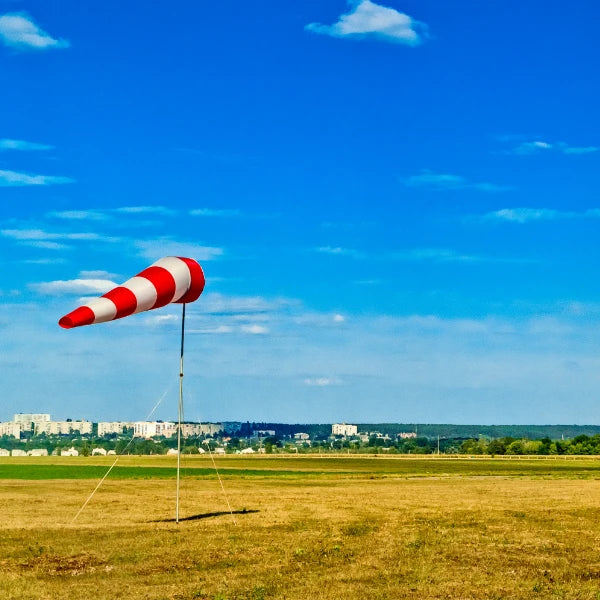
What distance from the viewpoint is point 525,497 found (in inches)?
1592

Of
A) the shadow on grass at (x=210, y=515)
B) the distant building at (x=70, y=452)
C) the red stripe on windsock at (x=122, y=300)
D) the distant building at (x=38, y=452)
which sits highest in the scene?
the red stripe on windsock at (x=122, y=300)

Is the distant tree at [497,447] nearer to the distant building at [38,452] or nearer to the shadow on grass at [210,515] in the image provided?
the distant building at [38,452]

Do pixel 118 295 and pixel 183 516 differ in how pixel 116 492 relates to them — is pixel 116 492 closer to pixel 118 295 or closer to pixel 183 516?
pixel 183 516

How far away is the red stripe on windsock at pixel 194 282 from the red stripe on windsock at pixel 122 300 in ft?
7.99

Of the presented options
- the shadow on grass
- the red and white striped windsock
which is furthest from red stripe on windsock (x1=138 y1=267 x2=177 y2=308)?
the shadow on grass

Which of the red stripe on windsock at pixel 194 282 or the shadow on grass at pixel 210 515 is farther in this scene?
the shadow on grass at pixel 210 515

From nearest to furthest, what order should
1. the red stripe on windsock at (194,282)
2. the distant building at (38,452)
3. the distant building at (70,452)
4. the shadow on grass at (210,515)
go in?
the red stripe on windsock at (194,282), the shadow on grass at (210,515), the distant building at (70,452), the distant building at (38,452)

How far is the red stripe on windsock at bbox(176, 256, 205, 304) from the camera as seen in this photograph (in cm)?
2427

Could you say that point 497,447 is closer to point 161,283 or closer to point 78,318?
point 161,283

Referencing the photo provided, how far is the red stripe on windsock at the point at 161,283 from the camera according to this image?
2289 centimetres

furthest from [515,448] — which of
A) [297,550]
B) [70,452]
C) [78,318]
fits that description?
[78,318]

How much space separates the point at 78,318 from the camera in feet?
67.8

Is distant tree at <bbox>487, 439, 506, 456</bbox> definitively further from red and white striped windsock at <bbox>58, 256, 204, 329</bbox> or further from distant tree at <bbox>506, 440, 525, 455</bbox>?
red and white striped windsock at <bbox>58, 256, 204, 329</bbox>

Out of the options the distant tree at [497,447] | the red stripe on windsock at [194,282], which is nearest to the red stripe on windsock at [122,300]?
the red stripe on windsock at [194,282]
